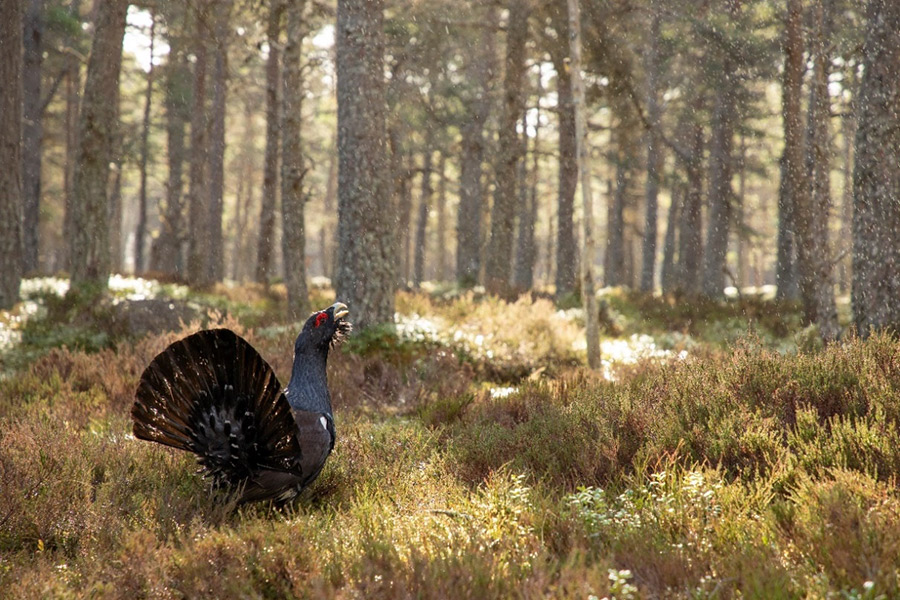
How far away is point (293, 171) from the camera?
1363 centimetres

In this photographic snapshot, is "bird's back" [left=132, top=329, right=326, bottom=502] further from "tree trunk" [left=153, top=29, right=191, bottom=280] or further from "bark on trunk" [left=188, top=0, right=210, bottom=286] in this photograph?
"tree trunk" [left=153, top=29, right=191, bottom=280]

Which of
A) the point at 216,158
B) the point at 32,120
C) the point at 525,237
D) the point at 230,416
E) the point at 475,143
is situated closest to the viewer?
the point at 230,416

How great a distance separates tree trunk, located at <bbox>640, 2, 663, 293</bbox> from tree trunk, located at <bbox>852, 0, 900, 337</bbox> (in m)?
7.01

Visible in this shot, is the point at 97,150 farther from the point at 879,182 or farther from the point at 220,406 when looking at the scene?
the point at 879,182

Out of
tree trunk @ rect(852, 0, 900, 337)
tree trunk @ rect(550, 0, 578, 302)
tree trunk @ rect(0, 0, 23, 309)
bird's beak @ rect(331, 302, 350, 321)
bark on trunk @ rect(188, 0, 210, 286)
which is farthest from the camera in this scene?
bark on trunk @ rect(188, 0, 210, 286)

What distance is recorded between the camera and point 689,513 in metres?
3.77

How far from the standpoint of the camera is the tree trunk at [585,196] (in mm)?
10414

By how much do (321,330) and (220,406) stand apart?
2.92 ft

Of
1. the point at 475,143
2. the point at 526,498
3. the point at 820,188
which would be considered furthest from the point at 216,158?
the point at 526,498

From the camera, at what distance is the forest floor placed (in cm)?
323

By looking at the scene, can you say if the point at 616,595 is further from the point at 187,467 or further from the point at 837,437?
the point at 187,467

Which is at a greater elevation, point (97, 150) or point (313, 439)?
point (97, 150)

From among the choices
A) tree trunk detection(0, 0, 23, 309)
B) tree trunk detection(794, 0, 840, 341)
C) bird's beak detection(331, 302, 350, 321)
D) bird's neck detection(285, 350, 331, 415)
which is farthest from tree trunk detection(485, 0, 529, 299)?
bird's neck detection(285, 350, 331, 415)

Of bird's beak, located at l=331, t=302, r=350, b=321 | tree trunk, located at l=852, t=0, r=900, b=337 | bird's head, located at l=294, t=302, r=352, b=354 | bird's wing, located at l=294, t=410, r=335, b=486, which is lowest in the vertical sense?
bird's wing, located at l=294, t=410, r=335, b=486
